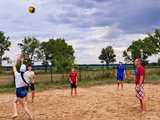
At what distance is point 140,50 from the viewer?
8150 centimetres

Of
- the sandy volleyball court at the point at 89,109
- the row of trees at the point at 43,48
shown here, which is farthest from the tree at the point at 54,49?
the sandy volleyball court at the point at 89,109

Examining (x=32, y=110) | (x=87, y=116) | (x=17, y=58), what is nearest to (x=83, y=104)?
(x=32, y=110)

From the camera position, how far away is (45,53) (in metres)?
84.6

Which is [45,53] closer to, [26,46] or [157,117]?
[26,46]

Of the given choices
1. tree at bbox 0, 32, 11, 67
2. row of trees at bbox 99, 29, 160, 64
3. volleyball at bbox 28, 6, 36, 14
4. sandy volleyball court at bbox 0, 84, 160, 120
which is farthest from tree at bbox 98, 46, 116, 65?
volleyball at bbox 28, 6, 36, 14

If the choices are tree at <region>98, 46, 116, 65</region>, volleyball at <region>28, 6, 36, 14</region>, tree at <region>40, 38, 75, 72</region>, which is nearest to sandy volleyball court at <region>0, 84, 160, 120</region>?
volleyball at <region>28, 6, 36, 14</region>

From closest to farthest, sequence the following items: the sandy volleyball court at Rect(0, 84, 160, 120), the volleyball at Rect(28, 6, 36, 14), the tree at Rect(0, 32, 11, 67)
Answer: the sandy volleyball court at Rect(0, 84, 160, 120), the volleyball at Rect(28, 6, 36, 14), the tree at Rect(0, 32, 11, 67)

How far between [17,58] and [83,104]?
620 cm

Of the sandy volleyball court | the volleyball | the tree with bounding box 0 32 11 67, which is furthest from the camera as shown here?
the tree with bounding box 0 32 11 67

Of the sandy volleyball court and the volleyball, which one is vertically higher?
the volleyball

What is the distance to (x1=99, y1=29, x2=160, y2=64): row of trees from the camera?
65.4m

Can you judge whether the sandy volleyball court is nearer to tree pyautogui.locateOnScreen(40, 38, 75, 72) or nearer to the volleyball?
the volleyball

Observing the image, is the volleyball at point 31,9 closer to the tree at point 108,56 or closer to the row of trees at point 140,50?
the row of trees at point 140,50

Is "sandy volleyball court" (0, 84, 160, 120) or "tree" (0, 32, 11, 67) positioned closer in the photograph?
"sandy volleyball court" (0, 84, 160, 120)
